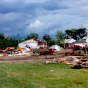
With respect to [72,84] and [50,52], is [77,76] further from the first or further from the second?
[50,52]

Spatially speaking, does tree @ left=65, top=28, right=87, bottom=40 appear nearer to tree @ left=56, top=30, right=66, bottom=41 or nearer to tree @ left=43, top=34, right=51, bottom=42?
tree @ left=56, top=30, right=66, bottom=41

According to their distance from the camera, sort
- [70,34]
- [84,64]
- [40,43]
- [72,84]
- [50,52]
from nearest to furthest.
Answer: [72,84] < [84,64] < [50,52] < [40,43] < [70,34]

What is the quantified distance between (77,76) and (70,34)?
5795 inches

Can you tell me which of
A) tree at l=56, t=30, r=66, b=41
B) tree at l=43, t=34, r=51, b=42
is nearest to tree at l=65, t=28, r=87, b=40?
tree at l=56, t=30, r=66, b=41

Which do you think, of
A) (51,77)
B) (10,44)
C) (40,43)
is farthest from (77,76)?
(40,43)

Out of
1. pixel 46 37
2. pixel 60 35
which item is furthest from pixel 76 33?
pixel 46 37

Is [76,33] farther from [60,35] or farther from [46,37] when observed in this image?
[46,37]

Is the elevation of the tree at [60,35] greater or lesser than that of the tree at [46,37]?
greater

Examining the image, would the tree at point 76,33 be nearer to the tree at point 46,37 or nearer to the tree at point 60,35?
the tree at point 60,35

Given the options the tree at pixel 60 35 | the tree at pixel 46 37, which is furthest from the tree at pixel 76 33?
the tree at pixel 46 37

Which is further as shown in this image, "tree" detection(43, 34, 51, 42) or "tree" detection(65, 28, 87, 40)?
"tree" detection(65, 28, 87, 40)

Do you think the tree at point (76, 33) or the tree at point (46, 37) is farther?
the tree at point (76, 33)

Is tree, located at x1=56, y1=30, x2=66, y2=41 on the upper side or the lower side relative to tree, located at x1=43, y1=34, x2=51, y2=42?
upper

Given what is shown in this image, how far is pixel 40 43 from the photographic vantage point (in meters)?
130
